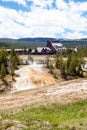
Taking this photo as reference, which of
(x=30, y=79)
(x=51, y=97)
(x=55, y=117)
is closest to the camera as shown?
(x=55, y=117)

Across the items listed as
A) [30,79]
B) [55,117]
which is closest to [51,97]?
[55,117]

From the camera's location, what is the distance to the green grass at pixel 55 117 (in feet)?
88.0

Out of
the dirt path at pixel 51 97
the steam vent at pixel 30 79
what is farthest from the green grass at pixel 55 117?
the steam vent at pixel 30 79

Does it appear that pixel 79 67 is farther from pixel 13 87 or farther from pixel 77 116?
pixel 77 116

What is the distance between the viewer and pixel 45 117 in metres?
30.7

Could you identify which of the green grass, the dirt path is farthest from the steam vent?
the green grass

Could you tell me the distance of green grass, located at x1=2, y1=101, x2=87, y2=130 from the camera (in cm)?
2683

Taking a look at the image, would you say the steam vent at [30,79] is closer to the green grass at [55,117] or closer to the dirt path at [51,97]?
the dirt path at [51,97]

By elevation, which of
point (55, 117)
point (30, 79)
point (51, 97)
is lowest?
point (30, 79)

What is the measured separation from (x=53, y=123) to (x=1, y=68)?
121711mm

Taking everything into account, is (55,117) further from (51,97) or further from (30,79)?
(30,79)

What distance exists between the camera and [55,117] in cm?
3048

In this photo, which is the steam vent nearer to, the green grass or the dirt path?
the dirt path

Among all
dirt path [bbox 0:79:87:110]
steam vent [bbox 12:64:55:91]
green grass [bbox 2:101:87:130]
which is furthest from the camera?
steam vent [bbox 12:64:55:91]
